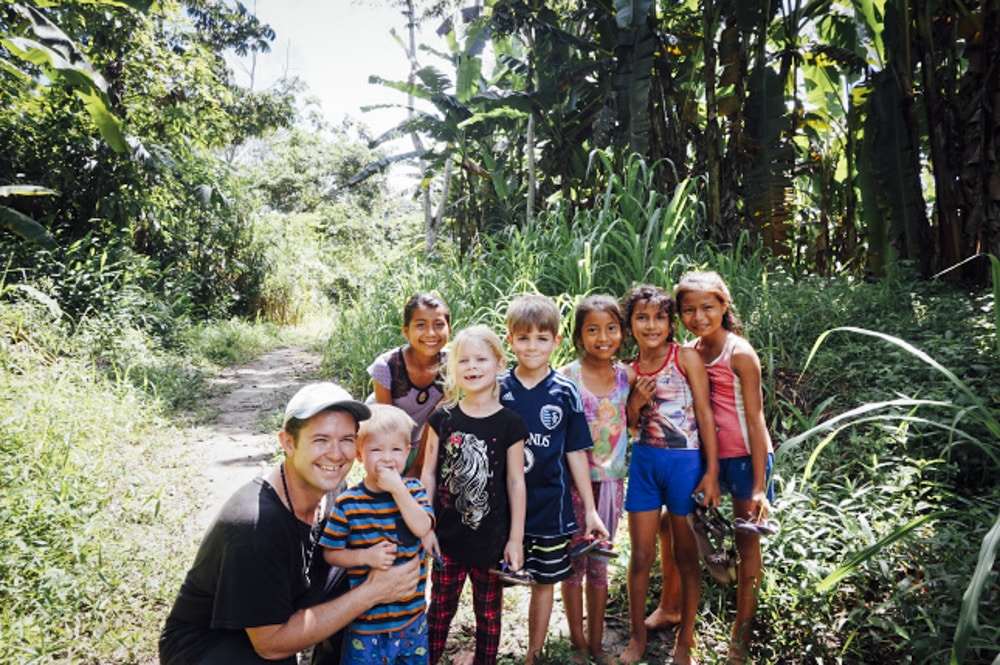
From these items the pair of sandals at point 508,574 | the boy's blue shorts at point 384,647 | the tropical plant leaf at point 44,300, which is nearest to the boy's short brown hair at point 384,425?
the pair of sandals at point 508,574

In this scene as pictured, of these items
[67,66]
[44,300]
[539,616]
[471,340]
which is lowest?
[539,616]

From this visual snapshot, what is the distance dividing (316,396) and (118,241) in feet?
27.3

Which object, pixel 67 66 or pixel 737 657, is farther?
pixel 67 66

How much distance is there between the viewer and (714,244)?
538 centimetres

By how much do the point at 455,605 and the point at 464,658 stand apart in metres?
0.31

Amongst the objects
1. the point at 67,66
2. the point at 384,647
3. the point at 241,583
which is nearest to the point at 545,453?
the point at 384,647

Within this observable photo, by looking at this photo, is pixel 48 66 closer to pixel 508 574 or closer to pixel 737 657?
pixel 508 574

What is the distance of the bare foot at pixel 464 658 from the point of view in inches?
92.1

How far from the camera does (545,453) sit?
2.23 meters

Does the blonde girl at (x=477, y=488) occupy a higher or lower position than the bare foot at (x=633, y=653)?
higher

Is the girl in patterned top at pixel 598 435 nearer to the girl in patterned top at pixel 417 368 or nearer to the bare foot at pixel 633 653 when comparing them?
the bare foot at pixel 633 653

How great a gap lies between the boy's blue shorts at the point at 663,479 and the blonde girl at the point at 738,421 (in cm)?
15

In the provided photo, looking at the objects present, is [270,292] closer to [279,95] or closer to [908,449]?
[279,95]

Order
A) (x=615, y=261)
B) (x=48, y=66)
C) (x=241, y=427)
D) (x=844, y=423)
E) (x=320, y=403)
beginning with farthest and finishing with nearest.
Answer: (x=241, y=427) < (x=48, y=66) < (x=615, y=261) < (x=844, y=423) < (x=320, y=403)
